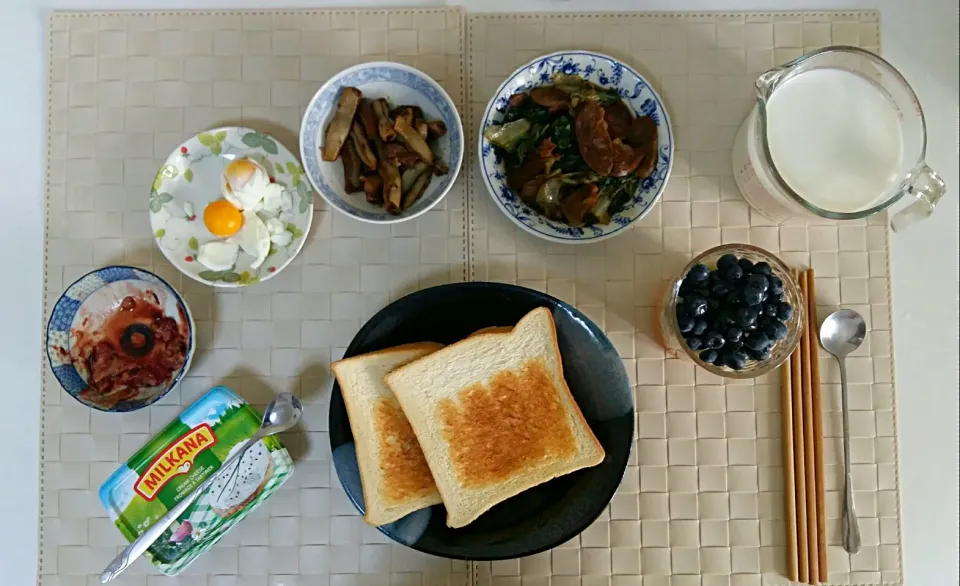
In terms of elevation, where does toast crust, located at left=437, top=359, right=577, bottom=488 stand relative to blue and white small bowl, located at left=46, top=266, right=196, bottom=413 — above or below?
below

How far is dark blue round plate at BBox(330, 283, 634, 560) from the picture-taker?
113 centimetres

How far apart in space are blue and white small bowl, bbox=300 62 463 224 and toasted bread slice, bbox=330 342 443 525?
0.79 ft

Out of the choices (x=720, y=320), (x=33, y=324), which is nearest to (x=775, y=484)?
(x=720, y=320)

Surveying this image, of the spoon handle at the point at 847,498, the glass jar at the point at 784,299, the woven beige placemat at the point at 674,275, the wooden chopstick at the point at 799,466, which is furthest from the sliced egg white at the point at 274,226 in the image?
the spoon handle at the point at 847,498

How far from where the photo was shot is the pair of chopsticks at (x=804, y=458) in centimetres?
119

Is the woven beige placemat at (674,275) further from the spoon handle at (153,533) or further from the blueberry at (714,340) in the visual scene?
the spoon handle at (153,533)

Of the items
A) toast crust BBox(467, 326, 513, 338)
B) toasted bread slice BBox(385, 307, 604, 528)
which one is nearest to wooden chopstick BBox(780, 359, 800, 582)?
toasted bread slice BBox(385, 307, 604, 528)

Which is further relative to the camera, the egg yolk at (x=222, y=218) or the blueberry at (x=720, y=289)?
the egg yolk at (x=222, y=218)

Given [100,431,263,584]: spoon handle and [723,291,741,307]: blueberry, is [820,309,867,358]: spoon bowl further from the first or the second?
[100,431,263,584]: spoon handle

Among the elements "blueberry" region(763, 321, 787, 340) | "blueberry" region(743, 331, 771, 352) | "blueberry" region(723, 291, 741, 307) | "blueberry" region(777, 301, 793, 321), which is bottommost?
"blueberry" region(743, 331, 771, 352)

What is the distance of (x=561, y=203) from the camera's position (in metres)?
1.17

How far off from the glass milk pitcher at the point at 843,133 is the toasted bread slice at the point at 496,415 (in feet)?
1.56

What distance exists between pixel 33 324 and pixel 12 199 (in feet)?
0.78

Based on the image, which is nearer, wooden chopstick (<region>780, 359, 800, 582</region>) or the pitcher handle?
the pitcher handle
